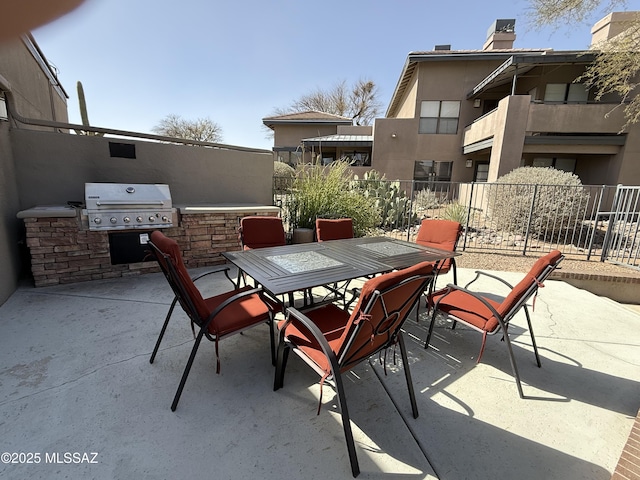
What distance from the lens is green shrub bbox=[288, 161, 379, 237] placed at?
5277mm

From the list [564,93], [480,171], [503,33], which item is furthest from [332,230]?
[503,33]

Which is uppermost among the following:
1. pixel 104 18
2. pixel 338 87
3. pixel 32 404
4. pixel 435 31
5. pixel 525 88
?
pixel 338 87

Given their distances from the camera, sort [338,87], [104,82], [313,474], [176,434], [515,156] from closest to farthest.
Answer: [313,474] → [176,434] → [104,82] → [515,156] → [338,87]

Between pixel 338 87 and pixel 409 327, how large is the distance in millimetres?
25956

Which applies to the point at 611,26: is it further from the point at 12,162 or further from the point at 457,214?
the point at 12,162

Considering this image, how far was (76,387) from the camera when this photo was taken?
1882 mm

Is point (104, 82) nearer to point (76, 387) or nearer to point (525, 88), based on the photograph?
point (76, 387)

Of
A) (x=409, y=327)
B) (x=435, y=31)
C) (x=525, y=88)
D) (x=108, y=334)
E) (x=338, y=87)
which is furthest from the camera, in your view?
(x=338, y=87)

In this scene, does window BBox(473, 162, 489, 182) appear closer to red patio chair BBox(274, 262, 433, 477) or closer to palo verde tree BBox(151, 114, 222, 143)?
red patio chair BBox(274, 262, 433, 477)

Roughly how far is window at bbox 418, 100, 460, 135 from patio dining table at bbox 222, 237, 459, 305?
443 inches

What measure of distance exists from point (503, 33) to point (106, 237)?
55.3 ft

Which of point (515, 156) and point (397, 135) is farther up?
point (397, 135)

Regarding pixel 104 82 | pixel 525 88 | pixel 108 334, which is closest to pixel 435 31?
pixel 525 88

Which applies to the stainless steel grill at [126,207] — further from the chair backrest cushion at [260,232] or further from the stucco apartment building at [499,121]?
the stucco apartment building at [499,121]
